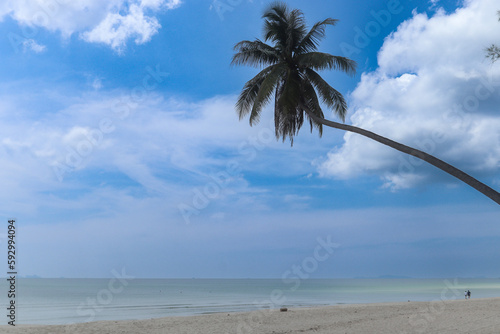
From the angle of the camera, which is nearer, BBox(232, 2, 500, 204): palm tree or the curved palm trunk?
the curved palm trunk

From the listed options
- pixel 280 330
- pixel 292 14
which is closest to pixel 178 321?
pixel 280 330

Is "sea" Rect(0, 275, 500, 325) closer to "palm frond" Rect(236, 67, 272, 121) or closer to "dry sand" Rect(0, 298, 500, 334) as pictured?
"dry sand" Rect(0, 298, 500, 334)

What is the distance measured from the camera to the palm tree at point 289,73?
51.2 ft

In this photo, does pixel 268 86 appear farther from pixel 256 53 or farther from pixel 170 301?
pixel 170 301

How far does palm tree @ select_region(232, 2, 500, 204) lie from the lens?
1559 cm

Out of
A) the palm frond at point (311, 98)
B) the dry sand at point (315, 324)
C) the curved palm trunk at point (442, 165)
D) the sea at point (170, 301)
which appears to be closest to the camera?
the curved palm trunk at point (442, 165)

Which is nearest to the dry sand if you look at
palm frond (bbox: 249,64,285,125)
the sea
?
palm frond (bbox: 249,64,285,125)

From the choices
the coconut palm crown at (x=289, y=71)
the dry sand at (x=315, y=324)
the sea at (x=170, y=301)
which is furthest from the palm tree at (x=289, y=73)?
the sea at (x=170, y=301)

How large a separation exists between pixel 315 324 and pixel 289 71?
978 centimetres

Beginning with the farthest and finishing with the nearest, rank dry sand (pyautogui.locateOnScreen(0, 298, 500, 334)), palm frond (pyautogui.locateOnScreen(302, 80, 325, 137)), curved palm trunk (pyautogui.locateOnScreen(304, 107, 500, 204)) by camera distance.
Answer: palm frond (pyautogui.locateOnScreen(302, 80, 325, 137)), dry sand (pyautogui.locateOnScreen(0, 298, 500, 334)), curved palm trunk (pyautogui.locateOnScreen(304, 107, 500, 204))

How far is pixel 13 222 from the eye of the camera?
1348cm

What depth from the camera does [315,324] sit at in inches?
637

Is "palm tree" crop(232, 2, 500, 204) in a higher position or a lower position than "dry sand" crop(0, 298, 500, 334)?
higher

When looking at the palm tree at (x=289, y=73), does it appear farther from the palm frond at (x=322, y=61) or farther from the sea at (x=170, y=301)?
the sea at (x=170, y=301)
